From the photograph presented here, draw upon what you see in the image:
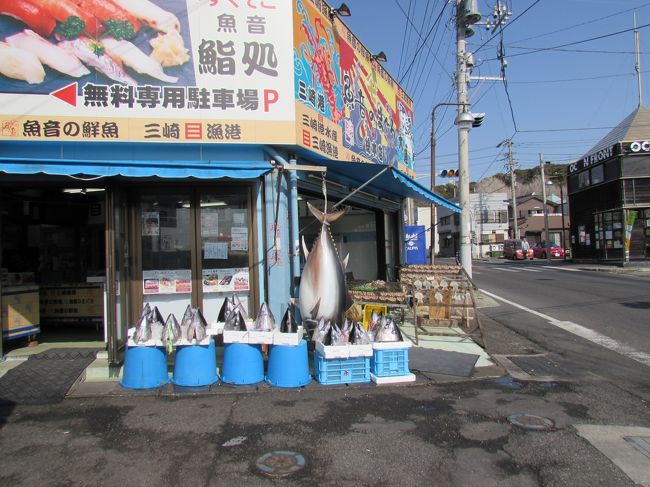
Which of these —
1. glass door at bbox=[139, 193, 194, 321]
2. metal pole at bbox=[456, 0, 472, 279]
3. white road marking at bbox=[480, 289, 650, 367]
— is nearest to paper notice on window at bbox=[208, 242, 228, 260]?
glass door at bbox=[139, 193, 194, 321]

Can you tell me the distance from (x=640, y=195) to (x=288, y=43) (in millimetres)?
28347

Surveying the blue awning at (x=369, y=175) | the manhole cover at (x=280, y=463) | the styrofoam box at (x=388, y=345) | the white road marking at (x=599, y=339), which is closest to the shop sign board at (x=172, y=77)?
the blue awning at (x=369, y=175)

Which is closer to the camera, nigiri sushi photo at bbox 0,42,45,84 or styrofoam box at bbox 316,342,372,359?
styrofoam box at bbox 316,342,372,359

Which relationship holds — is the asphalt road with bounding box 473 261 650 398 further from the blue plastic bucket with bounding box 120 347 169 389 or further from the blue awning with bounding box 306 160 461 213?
the blue plastic bucket with bounding box 120 347 169 389

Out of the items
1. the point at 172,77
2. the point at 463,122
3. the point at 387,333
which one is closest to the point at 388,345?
the point at 387,333

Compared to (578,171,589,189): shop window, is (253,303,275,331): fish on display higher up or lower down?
lower down

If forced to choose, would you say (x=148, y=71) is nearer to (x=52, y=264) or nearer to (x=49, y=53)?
(x=49, y=53)

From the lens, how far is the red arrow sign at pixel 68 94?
628cm

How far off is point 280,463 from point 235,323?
2.31 meters

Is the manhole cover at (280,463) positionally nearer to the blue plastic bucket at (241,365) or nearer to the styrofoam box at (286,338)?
the styrofoam box at (286,338)

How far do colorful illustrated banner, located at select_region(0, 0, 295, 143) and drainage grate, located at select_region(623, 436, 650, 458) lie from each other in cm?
532

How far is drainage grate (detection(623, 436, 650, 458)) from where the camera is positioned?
3952 mm

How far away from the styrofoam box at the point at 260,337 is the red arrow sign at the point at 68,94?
390cm

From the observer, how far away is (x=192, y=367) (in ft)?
18.7
